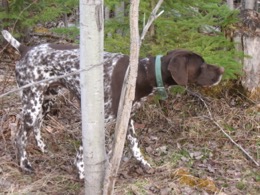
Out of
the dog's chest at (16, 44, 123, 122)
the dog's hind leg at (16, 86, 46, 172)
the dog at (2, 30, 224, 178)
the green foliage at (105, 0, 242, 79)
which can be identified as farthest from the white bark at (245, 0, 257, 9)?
the dog's hind leg at (16, 86, 46, 172)

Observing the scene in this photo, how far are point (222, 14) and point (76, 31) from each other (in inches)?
80.1

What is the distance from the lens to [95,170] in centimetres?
415

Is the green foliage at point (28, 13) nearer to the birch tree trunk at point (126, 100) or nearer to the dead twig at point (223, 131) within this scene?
the dead twig at point (223, 131)

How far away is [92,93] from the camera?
12.8 feet

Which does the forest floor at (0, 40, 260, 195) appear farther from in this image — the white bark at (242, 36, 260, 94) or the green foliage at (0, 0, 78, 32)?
the green foliage at (0, 0, 78, 32)

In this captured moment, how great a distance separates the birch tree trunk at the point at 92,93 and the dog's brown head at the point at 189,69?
1297mm

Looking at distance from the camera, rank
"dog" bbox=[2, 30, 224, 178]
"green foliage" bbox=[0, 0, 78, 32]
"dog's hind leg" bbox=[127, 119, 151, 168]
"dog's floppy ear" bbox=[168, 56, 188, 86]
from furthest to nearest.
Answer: "green foliage" bbox=[0, 0, 78, 32], "dog's hind leg" bbox=[127, 119, 151, 168], "dog" bbox=[2, 30, 224, 178], "dog's floppy ear" bbox=[168, 56, 188, 86]

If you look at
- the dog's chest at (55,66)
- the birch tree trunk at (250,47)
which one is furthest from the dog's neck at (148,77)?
the birch tree trunk at (250,47)

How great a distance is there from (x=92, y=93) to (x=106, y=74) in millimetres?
1309

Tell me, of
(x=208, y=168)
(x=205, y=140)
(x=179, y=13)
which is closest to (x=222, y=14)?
(x=179, y=13)

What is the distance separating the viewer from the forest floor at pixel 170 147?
16.7ft

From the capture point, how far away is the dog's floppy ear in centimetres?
502

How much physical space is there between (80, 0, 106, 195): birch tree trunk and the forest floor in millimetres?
749

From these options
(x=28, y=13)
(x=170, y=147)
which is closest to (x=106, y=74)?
(x=170, y=147)
